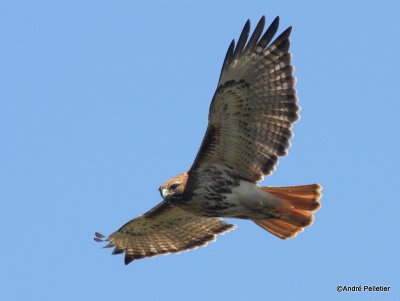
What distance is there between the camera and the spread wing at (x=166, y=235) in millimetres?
13812

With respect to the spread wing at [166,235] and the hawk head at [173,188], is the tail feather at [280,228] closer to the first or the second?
the hawk head at [173,188]

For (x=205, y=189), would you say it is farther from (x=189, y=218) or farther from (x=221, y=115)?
(x=189, y=218)

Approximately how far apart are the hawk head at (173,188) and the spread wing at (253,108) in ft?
0.81

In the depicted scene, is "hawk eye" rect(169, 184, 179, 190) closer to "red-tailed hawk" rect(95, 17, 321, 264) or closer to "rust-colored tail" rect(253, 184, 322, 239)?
"red-tailed hawk" rect(95, 17, 321, 264)

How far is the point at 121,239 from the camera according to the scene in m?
13.9

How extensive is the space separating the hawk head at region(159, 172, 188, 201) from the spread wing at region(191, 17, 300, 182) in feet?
0.81

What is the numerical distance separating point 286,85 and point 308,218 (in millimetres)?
1873

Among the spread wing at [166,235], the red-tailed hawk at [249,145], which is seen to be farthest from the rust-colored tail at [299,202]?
the spread wing at [166,235]

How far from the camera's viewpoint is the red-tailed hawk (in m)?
11.8

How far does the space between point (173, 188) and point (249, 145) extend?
4.00 ft

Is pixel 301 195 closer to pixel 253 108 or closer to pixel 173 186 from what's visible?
pixel 253 108

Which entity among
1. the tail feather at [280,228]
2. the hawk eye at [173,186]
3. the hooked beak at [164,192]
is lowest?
the tail feather at [280,228]

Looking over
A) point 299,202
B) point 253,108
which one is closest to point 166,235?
point 299,202

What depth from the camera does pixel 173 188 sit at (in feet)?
39.1
